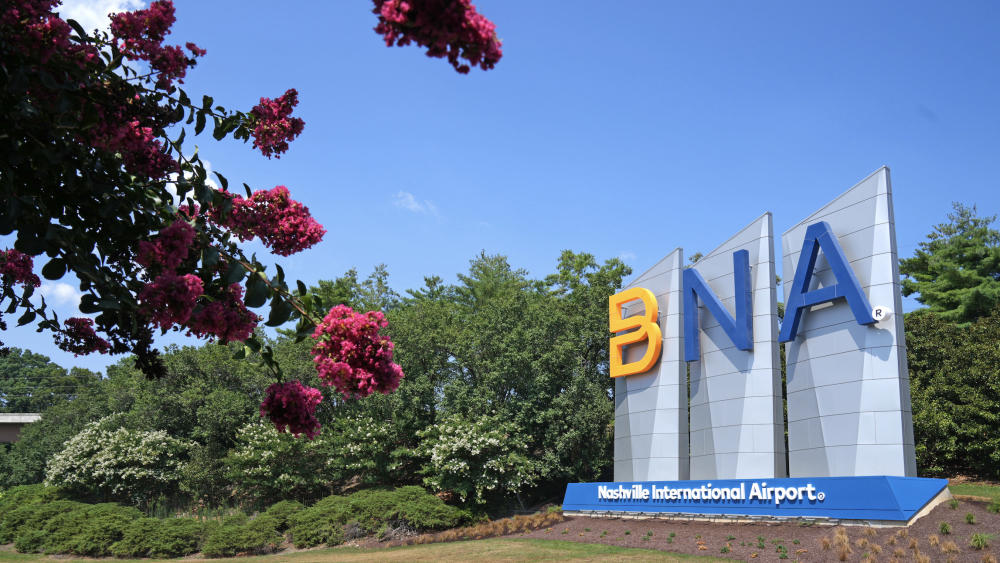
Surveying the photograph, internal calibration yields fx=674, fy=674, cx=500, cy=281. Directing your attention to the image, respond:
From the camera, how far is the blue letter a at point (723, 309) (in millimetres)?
17375

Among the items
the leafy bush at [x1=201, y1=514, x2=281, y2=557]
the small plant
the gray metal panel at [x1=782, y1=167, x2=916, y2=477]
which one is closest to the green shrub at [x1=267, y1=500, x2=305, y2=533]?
the leafy bush at [x1=201, y1=514, x2=281, y2=557]

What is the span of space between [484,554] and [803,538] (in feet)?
23.4

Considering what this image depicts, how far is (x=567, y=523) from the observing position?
1981cm

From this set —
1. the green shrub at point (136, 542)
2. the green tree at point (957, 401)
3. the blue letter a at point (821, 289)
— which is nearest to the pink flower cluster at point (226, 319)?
the blue letter a at point (821, 289)

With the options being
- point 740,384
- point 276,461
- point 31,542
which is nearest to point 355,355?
point 740,384

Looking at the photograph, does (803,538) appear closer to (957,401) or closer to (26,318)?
(957,401)

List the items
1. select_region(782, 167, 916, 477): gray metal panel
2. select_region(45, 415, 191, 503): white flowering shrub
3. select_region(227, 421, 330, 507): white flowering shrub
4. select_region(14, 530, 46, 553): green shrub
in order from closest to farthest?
select_region(782, 167, 916, 477): gray metal panel, select_region(14, 530, 46, 553): green shrub, select_region(227, 421, 330, 507): white flowering shrub, select_region(45, 415, 191, 503): white flowering shrub

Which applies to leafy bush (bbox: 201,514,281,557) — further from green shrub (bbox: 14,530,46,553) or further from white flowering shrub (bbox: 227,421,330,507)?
white flowering shrub (bbox: 227,421,330,507)

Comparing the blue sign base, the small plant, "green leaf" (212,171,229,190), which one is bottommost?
the small plant

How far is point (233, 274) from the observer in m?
3.97

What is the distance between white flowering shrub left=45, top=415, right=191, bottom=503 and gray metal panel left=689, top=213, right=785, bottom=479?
76.2 ft

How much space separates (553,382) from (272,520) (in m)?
11.5

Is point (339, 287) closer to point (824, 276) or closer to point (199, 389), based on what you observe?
point (199, 389)

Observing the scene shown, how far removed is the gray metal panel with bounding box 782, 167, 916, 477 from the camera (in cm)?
1423
